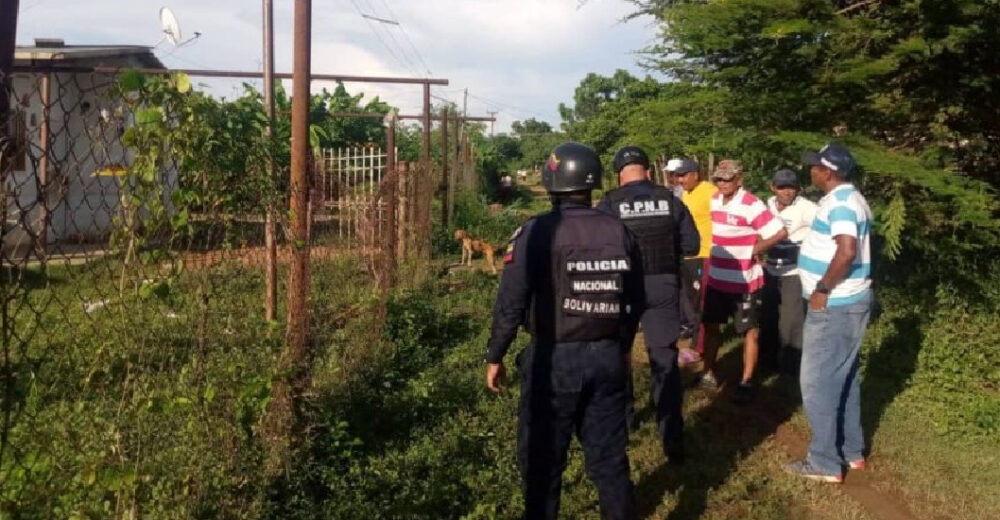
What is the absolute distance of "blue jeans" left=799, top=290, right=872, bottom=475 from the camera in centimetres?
498

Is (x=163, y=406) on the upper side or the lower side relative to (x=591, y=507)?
upper

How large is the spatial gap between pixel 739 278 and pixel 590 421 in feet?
10.7

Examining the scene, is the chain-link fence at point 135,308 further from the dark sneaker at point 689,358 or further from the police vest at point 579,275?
the dark sneaker at point 689,358

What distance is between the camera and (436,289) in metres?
10.8

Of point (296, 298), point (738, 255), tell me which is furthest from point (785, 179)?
point (296, 298)

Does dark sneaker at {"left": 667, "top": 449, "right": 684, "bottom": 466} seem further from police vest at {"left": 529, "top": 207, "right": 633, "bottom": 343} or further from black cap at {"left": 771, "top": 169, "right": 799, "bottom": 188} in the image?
black cap at {"left": 771, "top": 169, "right": 799, "bottom": 188}

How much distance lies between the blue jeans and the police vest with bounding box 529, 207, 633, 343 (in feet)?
6.17

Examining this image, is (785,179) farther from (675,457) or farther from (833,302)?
(675,457)

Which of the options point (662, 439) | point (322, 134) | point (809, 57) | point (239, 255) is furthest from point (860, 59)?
point (322, 134)

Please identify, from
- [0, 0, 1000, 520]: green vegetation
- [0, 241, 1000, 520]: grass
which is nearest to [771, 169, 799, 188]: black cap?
[0, 0, 1000, 520]: green vegetation

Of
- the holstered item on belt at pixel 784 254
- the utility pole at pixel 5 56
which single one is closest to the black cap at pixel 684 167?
the holstered item on belt at pixel 784 254

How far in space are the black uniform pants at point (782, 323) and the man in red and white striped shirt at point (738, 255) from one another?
0.68 metres

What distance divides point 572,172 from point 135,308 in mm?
1989

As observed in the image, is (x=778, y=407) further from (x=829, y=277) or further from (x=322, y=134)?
(x=322, y=134)
